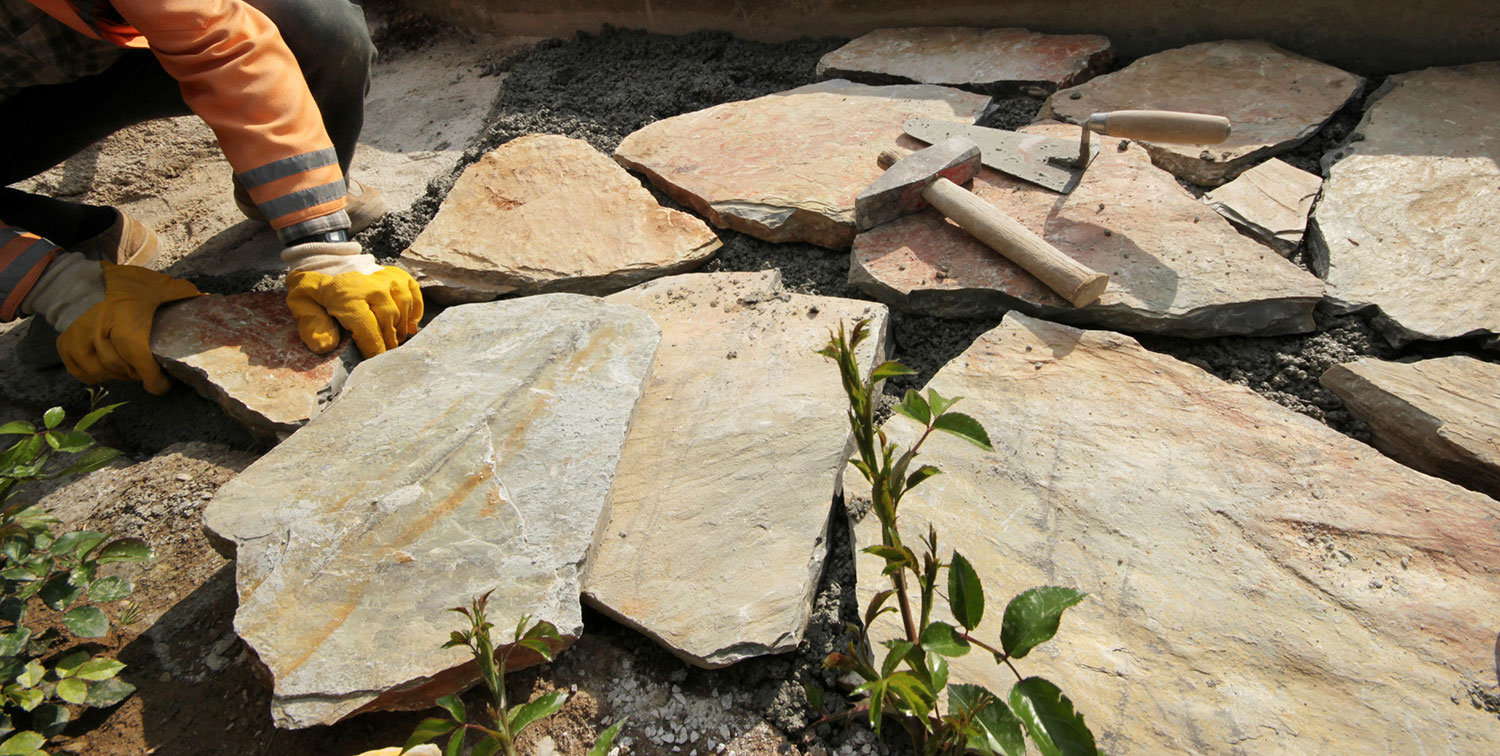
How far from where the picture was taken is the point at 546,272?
2523mm

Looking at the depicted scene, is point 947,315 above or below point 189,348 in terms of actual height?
above

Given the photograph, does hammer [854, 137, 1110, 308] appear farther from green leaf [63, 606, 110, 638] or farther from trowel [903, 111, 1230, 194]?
green leaf [63, 606, 110, 638]

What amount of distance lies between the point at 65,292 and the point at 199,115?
0.65 metres

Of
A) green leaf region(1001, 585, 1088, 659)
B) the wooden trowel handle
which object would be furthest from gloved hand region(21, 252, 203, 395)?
the wooden trowel handle

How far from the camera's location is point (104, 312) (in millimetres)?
2318

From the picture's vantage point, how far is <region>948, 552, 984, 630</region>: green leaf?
114 centimetres

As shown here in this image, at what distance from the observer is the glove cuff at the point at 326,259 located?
2.30 metres

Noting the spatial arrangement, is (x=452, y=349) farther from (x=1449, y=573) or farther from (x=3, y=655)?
(x=1449, y=573)

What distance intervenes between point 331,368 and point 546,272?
2.12 feet

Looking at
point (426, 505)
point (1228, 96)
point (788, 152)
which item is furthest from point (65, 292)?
point (1228, 96)

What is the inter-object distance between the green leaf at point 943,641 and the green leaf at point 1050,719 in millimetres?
89

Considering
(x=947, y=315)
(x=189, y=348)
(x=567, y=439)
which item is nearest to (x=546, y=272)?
(x=567, y=439)

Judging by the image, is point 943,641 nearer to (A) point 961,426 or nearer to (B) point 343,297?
(A) point 961,426

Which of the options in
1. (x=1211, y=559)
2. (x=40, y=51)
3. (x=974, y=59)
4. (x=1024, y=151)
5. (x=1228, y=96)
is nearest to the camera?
(x=1211, y=559)
